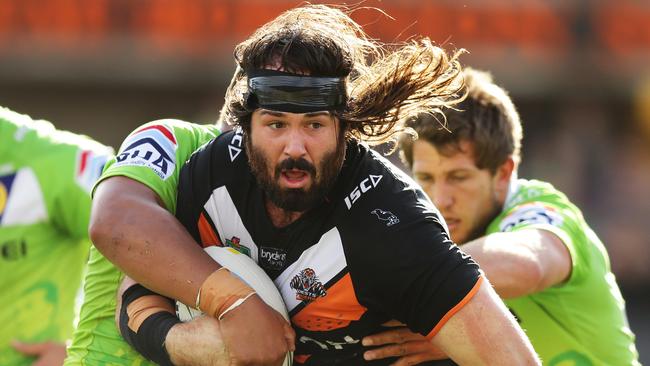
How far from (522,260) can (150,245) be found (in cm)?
148

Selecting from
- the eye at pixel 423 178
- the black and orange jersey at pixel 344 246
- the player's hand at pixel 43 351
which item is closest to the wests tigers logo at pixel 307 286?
the black and orange jersey at pixel 344 246

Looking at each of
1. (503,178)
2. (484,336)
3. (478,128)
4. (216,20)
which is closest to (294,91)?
(484,336)

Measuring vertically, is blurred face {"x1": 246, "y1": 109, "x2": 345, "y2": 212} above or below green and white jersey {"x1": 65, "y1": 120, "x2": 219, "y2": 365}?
above

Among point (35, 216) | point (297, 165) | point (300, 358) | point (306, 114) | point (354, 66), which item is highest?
point (354, 66)

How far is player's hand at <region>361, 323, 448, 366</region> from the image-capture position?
13.8 ft

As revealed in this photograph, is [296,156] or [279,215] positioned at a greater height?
[296,156]

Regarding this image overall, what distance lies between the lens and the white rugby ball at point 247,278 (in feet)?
13.3

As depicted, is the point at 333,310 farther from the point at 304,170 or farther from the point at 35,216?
the point at 35,216

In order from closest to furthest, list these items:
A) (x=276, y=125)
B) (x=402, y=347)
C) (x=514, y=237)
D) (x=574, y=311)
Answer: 1. (x=276, y=125)
2. (x=402, y=347)
3. (x=514, y=237)
4. (x=574, y=311)

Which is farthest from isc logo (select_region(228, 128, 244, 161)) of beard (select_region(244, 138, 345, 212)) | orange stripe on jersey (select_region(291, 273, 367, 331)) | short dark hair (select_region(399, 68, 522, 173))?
short dark hair (select_region(399, 68, 522, 173))

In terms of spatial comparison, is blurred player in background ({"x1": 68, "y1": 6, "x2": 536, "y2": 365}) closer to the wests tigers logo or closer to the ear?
the wests tigers logo

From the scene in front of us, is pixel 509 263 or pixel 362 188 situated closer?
pixel 362 188

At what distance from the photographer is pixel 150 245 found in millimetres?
4047

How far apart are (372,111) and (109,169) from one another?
99 centimetres
